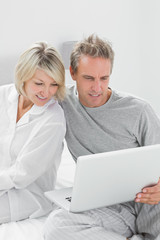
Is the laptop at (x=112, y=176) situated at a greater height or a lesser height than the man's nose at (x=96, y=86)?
lesser

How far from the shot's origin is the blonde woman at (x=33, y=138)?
1.71 metres

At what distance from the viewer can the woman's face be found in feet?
5.69

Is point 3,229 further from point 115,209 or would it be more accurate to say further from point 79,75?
point 79,75

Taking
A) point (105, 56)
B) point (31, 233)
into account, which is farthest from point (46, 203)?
point (105, 56)

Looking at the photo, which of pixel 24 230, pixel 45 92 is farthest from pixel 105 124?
pixel 24 230

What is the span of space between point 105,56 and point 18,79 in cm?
42

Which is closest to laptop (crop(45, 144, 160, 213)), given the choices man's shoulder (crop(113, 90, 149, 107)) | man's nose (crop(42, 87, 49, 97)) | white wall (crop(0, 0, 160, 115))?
man's shoulder (crop(113, 90, 149, 107))

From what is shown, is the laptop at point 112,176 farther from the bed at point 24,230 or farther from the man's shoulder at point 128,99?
the man's shoulder at point 128,99

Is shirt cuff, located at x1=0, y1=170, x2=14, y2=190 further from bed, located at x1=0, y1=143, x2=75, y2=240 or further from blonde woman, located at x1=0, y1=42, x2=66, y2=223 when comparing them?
bed, located at x1=0, y1=143, x2=75, y2=240

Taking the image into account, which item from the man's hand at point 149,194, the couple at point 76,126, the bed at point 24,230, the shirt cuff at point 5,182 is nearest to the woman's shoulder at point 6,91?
the couple at point 76,126

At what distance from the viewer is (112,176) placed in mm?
1378

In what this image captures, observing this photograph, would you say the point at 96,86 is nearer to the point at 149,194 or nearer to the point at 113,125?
the point at 113,125

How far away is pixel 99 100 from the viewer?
1729 mm

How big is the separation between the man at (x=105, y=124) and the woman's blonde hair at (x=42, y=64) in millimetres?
90
